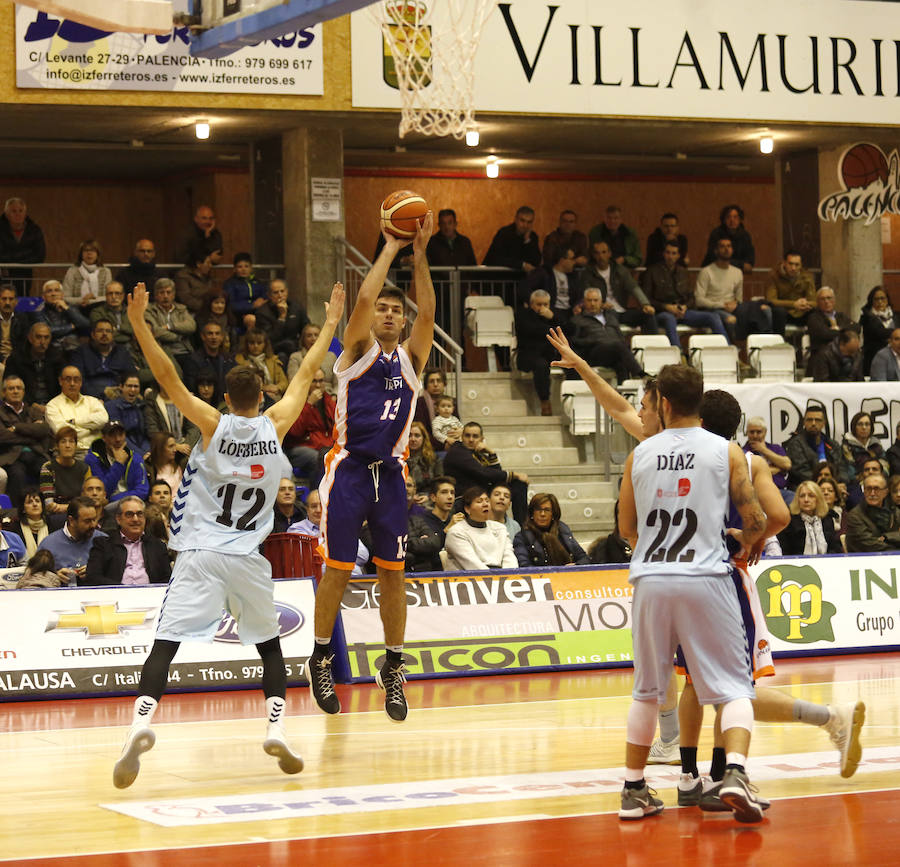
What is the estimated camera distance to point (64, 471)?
1350 cm

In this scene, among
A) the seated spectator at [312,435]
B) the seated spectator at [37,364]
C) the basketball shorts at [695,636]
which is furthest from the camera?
the seated spectator at [37,364]

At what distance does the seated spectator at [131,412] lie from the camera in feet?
48.1

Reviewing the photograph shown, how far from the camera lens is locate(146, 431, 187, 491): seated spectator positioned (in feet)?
44.5

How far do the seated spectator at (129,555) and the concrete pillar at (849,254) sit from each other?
11.4 meters

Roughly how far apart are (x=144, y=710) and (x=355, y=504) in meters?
1.80

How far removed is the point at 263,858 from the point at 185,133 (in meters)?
14.0

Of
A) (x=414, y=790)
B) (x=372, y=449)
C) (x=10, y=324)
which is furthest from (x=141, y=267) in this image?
(x=414, y=790)

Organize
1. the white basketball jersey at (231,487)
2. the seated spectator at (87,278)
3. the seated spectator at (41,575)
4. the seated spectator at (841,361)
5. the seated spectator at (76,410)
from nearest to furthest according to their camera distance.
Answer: the white basketball jersey at (231,487) < the seated spectator at (41,575) < the seated spectator at (76,410) < the seated spectator at (87,278) < the seated spectator at (841,361)

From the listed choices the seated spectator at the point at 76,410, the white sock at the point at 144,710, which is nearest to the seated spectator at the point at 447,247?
the seated spectator at the point at 76,410

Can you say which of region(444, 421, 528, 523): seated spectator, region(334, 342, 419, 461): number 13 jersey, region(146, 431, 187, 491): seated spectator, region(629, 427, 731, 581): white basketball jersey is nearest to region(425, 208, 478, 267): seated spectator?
region(444, 421, 528, 523): seated spectator

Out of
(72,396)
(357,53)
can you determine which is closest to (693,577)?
(72,396)

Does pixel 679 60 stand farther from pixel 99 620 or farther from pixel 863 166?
pixel 99 620

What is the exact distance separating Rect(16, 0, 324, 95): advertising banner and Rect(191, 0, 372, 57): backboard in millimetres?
4750

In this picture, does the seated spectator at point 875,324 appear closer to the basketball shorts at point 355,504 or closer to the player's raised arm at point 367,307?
the basketball shorts at point 355,504
